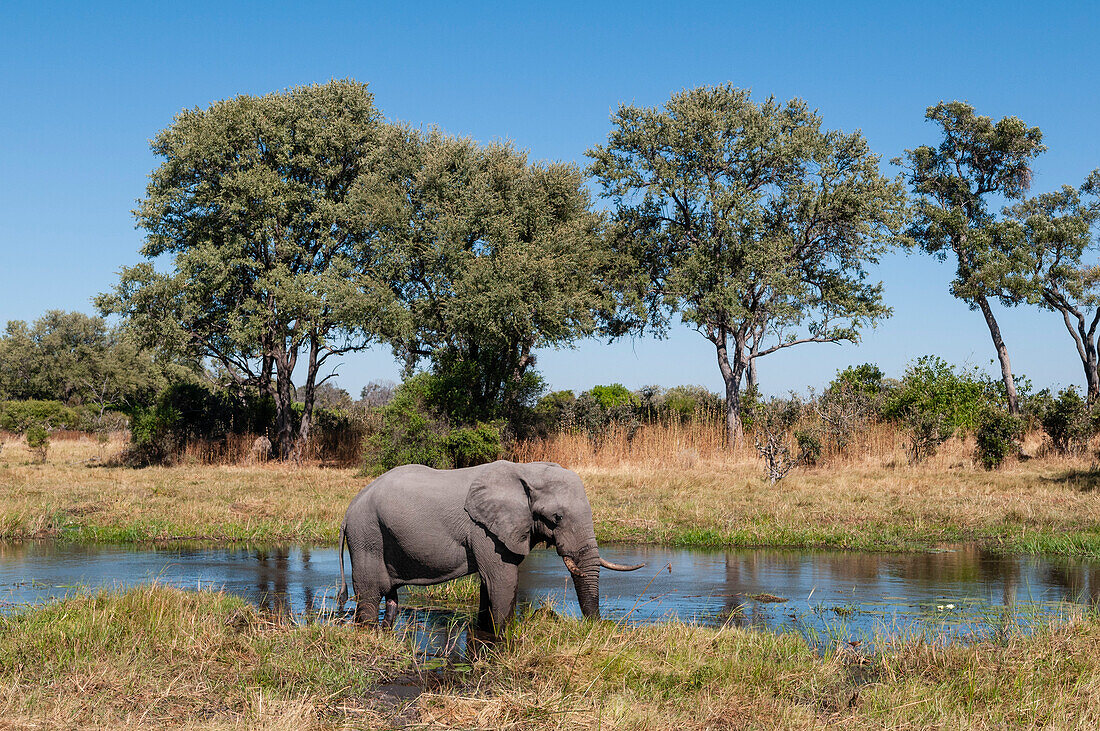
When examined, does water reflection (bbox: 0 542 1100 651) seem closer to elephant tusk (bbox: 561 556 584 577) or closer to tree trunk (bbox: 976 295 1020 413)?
elephant tusk (bbox: 561 556 584 577)

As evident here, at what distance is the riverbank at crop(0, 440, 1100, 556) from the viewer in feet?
55.3

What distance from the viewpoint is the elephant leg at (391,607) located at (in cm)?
974

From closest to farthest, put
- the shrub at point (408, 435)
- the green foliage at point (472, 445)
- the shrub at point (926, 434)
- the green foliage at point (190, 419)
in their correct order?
the shrub at point (926, 434) < the shrub at point (408, 435) < the green foliage at point (472, 445) < the green foliage at point (190, 419)

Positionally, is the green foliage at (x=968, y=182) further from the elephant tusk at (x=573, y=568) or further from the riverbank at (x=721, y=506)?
the elephant tusk at (x=573, y=568)

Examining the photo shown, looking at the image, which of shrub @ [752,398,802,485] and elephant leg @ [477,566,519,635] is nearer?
elephant leg @ [477,566,519,635]

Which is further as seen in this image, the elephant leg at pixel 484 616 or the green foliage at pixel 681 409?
the green foliage at pixel 681 409

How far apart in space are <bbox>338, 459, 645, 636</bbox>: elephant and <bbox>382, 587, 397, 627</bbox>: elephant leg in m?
0.01

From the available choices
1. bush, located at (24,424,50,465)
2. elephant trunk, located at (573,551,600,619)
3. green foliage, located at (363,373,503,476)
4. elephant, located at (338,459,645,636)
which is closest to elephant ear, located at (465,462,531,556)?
Answer: elephant, located at (338,459,645,636)

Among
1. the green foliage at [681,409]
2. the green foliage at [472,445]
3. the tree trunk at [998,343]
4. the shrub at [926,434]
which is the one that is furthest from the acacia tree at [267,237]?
the tree trunk at [998,343]

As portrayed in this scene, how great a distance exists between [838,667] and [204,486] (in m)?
19.9

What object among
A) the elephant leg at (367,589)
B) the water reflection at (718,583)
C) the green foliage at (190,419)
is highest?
the green foliage at (190,419)

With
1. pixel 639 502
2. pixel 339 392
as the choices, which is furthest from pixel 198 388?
pixel 339 392

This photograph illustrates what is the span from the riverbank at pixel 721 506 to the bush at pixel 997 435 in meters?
0.45

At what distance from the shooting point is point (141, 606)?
8.96 metres
